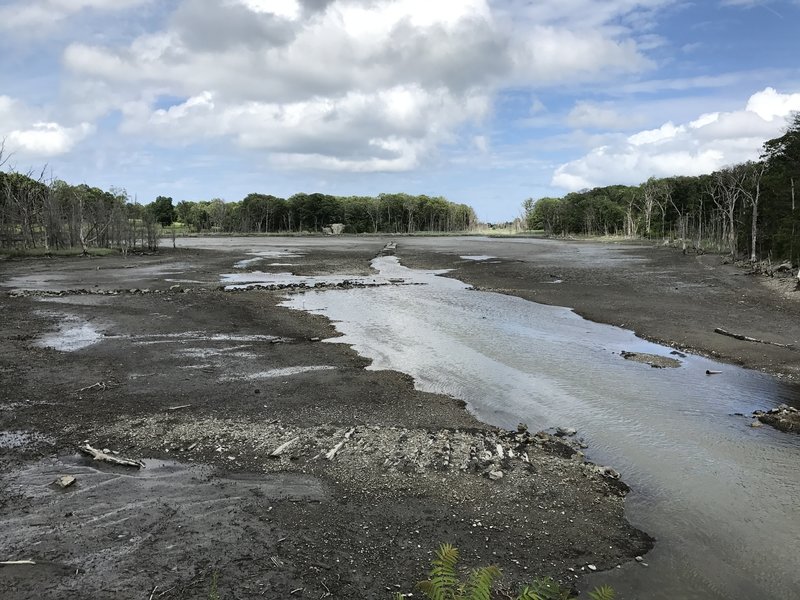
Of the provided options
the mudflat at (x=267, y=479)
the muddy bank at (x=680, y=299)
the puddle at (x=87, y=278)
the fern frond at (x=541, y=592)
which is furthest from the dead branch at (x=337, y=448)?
the puddle at (x=87, y=278)

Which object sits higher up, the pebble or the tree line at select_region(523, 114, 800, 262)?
the tree line at select_region(523, 114, 800, 262)

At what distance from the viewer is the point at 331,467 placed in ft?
32.6

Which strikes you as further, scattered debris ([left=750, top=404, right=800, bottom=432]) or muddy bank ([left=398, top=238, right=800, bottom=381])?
muddy bank ([left=398, top=238, right=800, bottom=381])

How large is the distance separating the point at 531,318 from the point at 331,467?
20.5m

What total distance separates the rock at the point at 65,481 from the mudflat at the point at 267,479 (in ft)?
0.53

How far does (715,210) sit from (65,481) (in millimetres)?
107867

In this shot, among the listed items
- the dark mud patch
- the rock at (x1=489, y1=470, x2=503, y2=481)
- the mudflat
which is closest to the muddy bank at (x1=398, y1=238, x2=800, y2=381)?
the mudflat

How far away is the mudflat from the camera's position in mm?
7078

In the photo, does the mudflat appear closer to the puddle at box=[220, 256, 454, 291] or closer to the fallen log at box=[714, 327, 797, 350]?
the fallen log at box=[714, 327, 797, 350]

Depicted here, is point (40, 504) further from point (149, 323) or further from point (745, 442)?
point (149, 323)

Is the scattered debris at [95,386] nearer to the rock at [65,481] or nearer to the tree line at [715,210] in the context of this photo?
the rock at [65,481]

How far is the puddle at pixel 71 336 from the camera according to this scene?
20047mm

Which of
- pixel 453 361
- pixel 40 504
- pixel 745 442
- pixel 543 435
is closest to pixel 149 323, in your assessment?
pixel 453 361

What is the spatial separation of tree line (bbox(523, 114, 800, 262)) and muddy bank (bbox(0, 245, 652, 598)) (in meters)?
44.2
